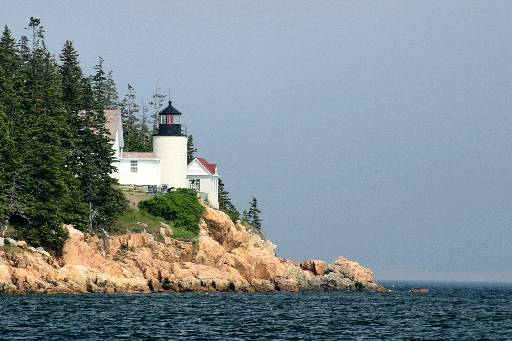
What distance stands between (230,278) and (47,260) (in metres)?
17.9

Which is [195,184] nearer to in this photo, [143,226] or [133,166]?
[133,166]

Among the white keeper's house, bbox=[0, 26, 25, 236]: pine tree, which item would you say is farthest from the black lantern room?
bbox=[0, 26, 25, 236]: pine tree

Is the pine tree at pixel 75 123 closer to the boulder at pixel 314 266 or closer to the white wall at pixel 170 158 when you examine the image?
the white wall at pixel 170 158

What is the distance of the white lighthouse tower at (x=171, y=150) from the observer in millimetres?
99938

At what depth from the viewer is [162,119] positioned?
101 metres

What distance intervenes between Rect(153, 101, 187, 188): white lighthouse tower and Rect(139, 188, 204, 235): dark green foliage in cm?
682

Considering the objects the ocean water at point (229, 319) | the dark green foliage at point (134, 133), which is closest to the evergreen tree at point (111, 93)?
the dark green foliage at point (134, 133)

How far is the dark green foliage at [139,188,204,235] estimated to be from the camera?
295 feet

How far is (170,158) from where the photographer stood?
10019 cm

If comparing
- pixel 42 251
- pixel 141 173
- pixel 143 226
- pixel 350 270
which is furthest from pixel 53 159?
pixel 350 270

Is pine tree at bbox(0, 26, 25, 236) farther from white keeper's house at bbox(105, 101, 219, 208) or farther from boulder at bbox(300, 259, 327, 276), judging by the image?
boulder at bbox(300, 259, 327, 276)

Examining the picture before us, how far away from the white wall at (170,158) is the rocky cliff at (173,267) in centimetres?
730

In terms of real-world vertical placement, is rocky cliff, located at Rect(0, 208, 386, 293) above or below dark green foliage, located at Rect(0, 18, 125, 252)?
below

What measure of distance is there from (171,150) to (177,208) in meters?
10.8
